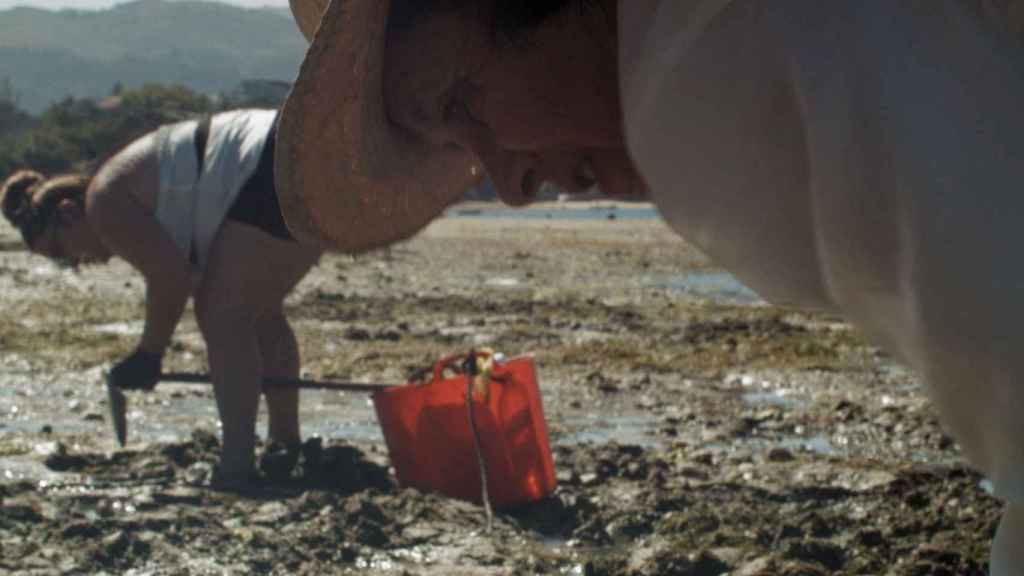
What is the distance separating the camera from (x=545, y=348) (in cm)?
971

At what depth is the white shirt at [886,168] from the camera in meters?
0.84

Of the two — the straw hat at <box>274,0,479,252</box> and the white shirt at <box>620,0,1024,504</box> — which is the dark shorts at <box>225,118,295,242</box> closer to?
the straw hat at <box>274,0,479,252</box>

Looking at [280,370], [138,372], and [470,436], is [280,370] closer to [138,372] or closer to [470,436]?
[138,372]

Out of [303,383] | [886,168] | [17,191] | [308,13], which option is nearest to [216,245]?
[303,383]

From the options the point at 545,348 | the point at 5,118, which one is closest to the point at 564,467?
the point at 545,348

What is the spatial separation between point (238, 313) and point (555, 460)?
1.27 meters

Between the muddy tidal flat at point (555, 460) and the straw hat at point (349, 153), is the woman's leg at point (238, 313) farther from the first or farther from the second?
the straw hat at point (349, 153)

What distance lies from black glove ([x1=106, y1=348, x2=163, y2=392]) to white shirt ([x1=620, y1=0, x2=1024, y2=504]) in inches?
216

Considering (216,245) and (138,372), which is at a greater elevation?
(216,245)

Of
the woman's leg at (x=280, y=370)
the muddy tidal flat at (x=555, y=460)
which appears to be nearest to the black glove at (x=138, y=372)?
the muddy tidal flat at (x=555, y=460)

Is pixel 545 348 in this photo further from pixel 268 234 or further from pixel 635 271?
pixel 635 271

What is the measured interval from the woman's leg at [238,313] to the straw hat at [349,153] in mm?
4304

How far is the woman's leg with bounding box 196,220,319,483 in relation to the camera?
5.82 m

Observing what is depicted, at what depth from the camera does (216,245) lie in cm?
586
